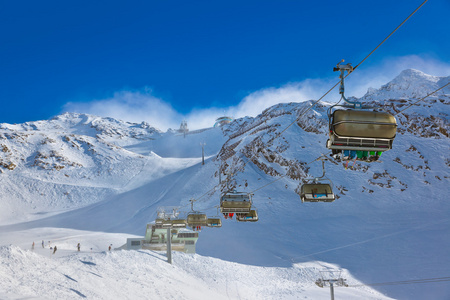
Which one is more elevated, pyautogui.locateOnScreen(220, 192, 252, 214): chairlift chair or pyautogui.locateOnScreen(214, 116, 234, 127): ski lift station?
pyautogui.locateOnScreen(214, 116, 234, 127): ski lift station

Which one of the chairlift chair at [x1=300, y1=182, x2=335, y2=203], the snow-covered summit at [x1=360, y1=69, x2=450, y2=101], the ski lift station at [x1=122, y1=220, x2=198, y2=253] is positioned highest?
the snow-covered summit at [x1=360, y1=69, x2=450, y2=101]

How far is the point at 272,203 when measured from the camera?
5253cm

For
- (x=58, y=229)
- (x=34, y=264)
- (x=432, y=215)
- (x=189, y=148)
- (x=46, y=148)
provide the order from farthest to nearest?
(x=189, y=148) < (x=46, y=148) < (x=58, y=229) < (x=432, y=215) < (x=34, y=264)

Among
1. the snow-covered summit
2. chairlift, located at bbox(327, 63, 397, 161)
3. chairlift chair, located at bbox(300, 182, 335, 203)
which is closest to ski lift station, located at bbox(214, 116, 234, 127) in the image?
the snow-covered summit

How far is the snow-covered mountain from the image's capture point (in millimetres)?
32622

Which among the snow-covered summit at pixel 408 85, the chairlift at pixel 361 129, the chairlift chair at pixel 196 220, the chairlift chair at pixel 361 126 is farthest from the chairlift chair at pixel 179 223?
the snow-covered summit at pixel 408 85

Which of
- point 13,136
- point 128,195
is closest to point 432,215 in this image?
point 128,195

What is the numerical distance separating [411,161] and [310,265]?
108 ft

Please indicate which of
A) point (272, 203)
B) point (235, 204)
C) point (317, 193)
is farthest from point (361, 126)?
point (272, 203)

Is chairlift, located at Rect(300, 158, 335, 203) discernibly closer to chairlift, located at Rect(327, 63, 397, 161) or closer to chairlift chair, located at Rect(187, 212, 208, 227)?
chairlift, located at Rect(327, 63, 397, 161)

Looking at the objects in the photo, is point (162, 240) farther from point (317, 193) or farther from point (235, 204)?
point (317, 193)

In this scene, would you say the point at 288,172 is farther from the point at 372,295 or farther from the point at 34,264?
the point at 34,264

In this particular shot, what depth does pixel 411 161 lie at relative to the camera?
184 feet

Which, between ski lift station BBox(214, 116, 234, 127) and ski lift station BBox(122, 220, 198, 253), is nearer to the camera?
ski lift station BBox(122, 220, 198, 253)
